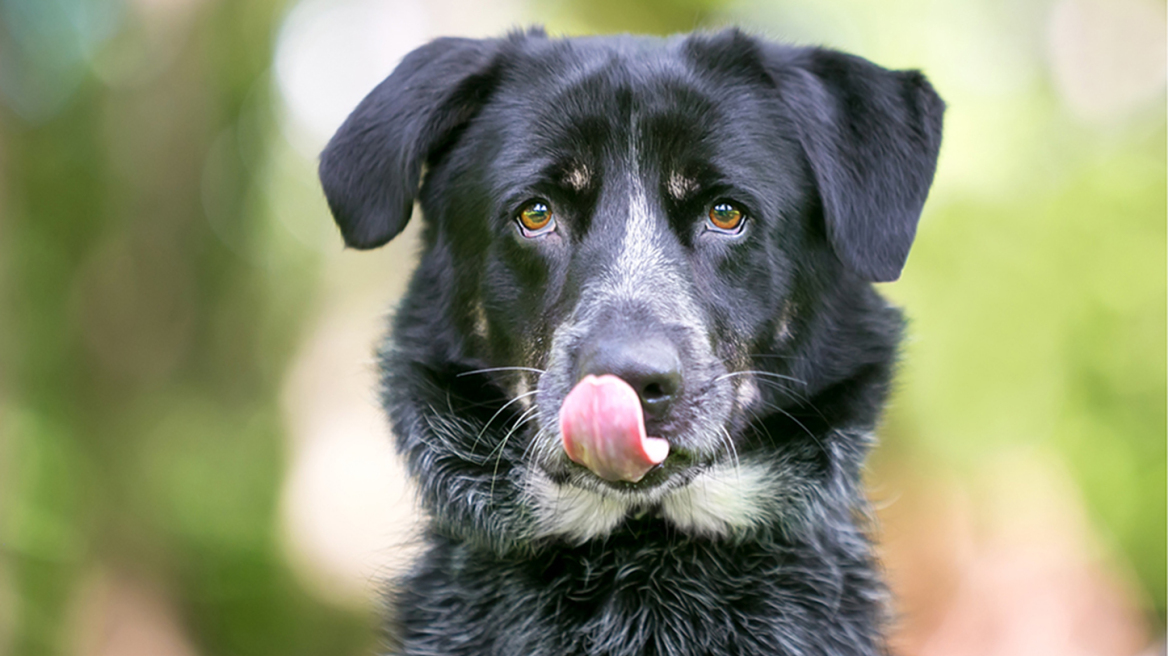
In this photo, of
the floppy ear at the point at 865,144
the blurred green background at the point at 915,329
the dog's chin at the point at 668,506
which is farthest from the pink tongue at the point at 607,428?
the blurred green background at the point at 915,329

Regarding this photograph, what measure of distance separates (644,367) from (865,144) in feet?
3.74

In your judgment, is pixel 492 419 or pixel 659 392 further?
pixel 492 419

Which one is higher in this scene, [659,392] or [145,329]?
[659,392]

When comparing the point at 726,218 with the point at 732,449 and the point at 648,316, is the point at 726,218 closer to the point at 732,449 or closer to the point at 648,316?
the point at 648,316

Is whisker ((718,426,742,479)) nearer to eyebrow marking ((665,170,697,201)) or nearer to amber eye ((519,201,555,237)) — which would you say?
eyebrow marking ((665,170,697,201))

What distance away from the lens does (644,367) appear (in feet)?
7.75

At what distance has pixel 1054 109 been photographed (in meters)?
6.49

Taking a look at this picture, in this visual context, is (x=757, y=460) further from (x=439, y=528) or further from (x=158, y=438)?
(x=158, y=438)

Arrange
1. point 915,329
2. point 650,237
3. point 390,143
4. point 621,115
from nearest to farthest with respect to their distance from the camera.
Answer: point 650,237, point 621,115, point 390,143, point 915,329

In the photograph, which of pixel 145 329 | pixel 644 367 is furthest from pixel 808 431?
pixel 145 329

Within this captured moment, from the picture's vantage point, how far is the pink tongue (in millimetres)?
2254

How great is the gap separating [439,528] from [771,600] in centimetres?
103

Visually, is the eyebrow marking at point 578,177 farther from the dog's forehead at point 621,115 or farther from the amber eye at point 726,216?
the amber eye at point 726,216

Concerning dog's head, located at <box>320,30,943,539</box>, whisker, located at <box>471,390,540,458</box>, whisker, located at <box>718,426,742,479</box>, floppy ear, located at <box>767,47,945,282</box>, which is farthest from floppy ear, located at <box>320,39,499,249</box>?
whisker, located at <box>718,426,742,479</box>
